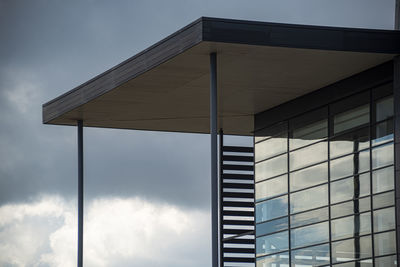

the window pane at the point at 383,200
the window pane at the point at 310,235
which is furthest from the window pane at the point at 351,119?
the window pane at the point at 310,235

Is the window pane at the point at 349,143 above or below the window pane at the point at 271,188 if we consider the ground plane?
above

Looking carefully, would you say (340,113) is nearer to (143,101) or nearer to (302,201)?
(302,201)

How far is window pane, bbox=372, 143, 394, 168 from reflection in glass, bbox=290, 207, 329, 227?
2.32 meters

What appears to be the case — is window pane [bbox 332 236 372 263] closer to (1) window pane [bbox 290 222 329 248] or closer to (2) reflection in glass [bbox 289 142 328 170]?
(1) window pane [bbox 290 222 329 248]

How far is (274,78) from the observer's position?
78.4 feet

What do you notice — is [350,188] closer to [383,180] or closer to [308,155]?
[383,180]

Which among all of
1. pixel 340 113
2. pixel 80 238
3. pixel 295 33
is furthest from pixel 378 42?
pixel 80 238

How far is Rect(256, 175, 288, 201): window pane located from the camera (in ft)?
88.3

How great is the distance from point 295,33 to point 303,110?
5.49 m

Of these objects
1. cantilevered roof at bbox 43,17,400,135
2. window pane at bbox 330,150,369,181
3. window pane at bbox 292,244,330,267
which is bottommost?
window pane at bbox 292,244,330,267

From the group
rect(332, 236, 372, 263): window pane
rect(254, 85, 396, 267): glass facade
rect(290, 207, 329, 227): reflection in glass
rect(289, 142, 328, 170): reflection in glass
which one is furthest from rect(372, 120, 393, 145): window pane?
rect(290, 207, 329, 227): reflection in glass

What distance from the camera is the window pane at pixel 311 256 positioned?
24.6 metres

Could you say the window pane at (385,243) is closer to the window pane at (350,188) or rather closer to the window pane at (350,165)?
the window pane at (350,188)

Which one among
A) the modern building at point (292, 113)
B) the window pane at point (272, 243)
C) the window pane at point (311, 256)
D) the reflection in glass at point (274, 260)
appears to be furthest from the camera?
the window pane at point (272, 243)
